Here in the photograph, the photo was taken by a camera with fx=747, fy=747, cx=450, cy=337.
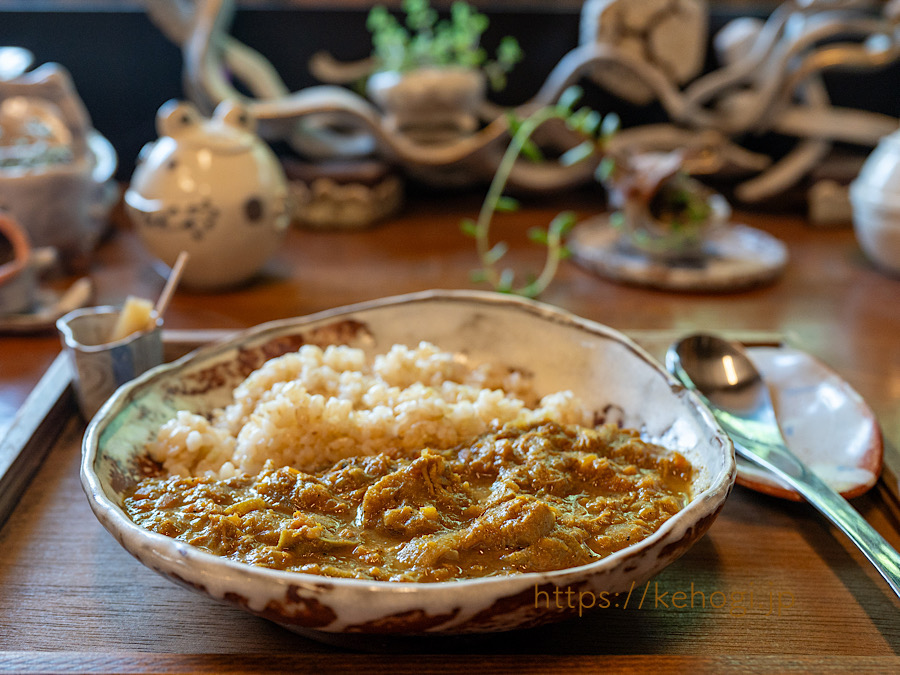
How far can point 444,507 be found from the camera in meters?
0.84

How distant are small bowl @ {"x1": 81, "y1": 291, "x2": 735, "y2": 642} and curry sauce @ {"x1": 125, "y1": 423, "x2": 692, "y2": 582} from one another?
5cm

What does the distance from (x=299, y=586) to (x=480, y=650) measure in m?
0.21

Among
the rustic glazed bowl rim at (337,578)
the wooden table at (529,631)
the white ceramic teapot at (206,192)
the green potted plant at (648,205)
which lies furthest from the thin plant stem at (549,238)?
the rustic glazed bowl rim at (337,578)

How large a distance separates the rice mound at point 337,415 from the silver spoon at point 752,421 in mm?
218

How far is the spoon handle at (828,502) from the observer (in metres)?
0.82

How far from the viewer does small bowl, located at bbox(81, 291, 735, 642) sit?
649 millimetres

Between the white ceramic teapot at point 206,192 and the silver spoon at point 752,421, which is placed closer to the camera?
the silver spoon at point 752,421

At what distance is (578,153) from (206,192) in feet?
3.45

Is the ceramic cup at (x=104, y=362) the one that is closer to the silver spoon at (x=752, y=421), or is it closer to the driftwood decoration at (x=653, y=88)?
the silver spoon at (x=752, y=421)

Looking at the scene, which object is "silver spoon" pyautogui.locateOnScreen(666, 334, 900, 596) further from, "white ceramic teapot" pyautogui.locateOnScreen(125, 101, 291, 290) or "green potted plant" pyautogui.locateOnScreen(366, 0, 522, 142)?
"green potted plant" pyautogui.locateOnScreen(366, 0, 522, 142)

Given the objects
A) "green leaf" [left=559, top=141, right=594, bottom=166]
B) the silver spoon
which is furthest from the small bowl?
"green leaf" [left=559, top=141, right=594, bottom=166]

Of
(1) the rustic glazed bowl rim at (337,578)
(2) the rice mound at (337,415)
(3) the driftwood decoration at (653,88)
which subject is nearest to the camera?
(1) the rustic glazed bowl rim at (337,578)

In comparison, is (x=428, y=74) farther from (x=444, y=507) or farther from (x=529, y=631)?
(x=529, y=631)

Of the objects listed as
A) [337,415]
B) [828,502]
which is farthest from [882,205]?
[337,415]
